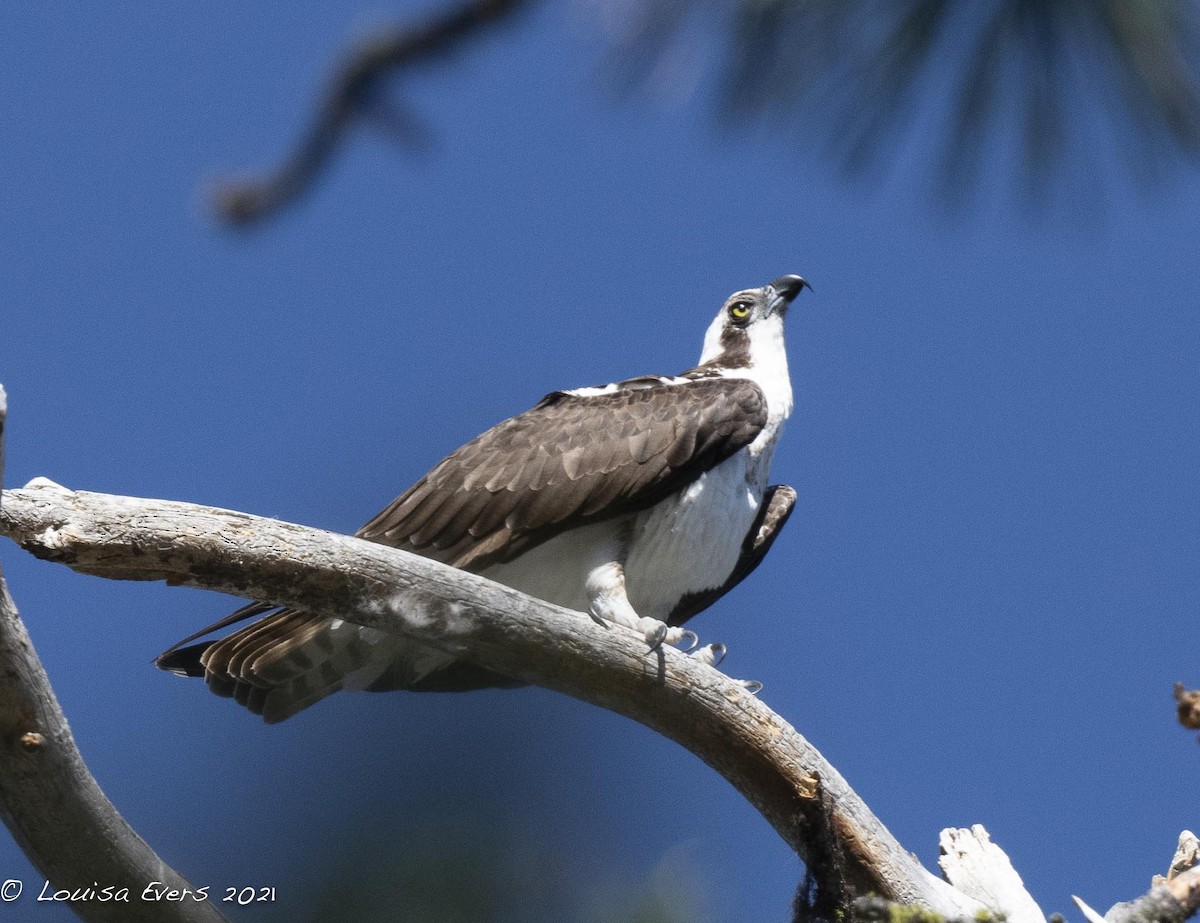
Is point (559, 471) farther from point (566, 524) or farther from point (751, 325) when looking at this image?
point (751, 325)

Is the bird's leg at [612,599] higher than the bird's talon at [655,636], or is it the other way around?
the bird's leg at [612,599]

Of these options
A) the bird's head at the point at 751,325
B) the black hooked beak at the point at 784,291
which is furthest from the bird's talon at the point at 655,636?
the black hooked beak at the point at 784,291

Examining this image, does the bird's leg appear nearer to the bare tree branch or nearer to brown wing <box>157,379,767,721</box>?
brown wing <box>157,379,767,721</box>

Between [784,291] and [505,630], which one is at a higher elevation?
[784,291]

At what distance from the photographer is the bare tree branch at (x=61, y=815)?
411cm

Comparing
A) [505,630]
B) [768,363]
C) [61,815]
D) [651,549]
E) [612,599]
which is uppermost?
[768,363]

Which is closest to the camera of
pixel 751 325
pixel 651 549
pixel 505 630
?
pixel 505 630

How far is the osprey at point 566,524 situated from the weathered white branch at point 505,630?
53cm

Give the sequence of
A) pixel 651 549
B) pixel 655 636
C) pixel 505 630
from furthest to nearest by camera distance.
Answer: pixel 651 549 < pixel 655 636 < pixel 505 630

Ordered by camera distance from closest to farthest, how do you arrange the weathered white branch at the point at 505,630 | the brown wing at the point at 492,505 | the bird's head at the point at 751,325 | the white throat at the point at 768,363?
the weathered white branch at the point at 505,630
the brown wing at the point at 492,505
the white throat at the point at 768,363
the bird's head at the point at 751,325

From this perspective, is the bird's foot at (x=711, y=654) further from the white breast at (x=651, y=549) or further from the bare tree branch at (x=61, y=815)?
the bare tree branch at (x=61, y=815)

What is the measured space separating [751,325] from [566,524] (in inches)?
90.3

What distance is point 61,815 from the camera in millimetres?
4246

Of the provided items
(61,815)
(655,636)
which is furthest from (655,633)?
(61,815)
